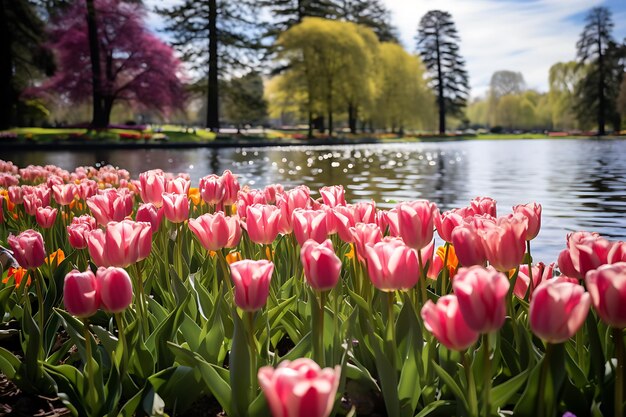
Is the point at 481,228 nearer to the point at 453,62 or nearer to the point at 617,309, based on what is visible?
the point at 617,309

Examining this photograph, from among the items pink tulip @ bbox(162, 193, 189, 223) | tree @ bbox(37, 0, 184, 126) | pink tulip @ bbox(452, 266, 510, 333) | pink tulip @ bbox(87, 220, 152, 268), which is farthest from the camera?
tree @ bbox(37, 0, 184, 126)

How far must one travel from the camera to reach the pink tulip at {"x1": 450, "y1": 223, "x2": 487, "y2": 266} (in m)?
1.70

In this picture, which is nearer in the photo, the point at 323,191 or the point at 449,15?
the point at 323,191

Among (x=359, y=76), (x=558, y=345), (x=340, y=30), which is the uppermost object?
(x=340, y=30)

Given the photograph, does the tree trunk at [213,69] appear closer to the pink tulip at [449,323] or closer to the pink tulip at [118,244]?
the pink tulip at [118,244]

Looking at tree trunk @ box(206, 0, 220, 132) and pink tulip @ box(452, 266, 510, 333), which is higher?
tree trunk @ box(206, 0, 220, 132)

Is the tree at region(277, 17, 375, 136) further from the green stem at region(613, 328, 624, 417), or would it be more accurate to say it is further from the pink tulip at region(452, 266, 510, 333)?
the pink tulip at region(452, 266, 510, 333)

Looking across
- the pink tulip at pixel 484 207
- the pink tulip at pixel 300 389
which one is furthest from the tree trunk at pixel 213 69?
the pink tulip at pixel 300 389

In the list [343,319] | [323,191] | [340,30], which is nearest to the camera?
[343,319]

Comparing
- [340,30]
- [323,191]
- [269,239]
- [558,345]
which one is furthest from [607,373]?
[340,30]

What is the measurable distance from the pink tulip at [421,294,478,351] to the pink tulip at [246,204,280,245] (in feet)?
3.36

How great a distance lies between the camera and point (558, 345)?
4.57 feet

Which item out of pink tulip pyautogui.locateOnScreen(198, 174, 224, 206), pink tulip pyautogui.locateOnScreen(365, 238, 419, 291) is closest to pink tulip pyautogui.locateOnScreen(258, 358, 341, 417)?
pink tulip pyautogui.locateOnScreen(365, 238, 419, 291)

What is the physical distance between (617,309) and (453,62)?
73.7 m
